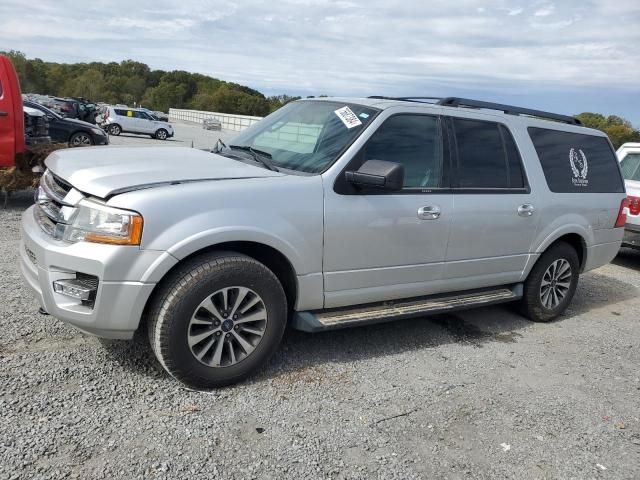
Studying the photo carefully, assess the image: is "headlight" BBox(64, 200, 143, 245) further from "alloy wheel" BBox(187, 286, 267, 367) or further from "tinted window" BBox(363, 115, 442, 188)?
"tinted window" BBox(363, 115, 442, 188)

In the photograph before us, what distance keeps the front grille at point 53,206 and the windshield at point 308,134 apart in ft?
4.38

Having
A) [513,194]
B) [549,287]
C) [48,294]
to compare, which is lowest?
[549,287]

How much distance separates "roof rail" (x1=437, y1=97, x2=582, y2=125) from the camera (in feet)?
15.5

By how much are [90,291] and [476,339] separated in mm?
3194

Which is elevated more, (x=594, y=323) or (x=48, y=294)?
(x=48, y=294)

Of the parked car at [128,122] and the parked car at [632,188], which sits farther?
the parked car at [128,122]

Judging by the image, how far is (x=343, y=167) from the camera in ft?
12.2

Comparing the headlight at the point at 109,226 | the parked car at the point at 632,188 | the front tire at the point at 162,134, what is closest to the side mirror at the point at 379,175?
the headlight at the point at 109,226

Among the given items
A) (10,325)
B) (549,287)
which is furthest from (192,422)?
(549,287)

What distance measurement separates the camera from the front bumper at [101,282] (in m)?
2.98

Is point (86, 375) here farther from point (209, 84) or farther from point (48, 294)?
point (209, 84)

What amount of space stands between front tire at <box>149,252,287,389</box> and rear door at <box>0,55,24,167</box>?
6.03 m

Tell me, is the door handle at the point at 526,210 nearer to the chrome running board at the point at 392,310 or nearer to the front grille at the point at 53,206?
the chrome running board at the point at 392,310

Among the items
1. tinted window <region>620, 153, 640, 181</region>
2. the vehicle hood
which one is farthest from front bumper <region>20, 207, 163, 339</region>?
tinted window <region>620, 153, 640, 181</region>
